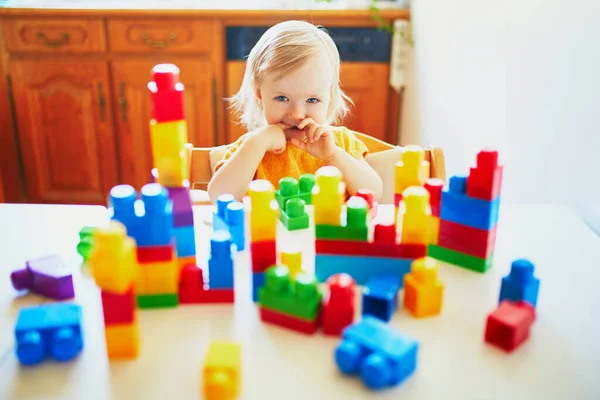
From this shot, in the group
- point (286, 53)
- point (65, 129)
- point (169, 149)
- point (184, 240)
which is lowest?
point (65, 129)

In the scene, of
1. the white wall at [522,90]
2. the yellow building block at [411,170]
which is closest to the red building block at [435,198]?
the yellow building block at [411,170]

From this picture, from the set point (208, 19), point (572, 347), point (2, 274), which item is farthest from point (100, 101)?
point (572, 347)

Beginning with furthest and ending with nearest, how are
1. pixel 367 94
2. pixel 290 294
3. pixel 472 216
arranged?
pixel 367 94 < pixel 472 216 < pixel 290 294

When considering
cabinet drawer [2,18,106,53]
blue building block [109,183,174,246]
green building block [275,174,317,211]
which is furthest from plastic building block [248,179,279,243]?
cabinet drawer [2,18,106,53]

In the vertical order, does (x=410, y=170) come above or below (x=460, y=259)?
above

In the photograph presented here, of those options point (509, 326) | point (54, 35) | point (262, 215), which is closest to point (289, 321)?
point (262, 215)

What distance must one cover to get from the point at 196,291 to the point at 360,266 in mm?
216

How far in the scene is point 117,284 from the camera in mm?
596

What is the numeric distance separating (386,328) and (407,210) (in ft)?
0.55

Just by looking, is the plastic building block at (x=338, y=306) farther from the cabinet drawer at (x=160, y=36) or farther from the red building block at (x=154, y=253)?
the cabinet drawer at (x=160, y=36)

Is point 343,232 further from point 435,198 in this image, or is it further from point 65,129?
point 65,129

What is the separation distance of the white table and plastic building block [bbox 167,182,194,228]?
0.34 ft

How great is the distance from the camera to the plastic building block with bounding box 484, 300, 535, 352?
65cm

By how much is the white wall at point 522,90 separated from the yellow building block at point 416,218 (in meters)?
0.47
